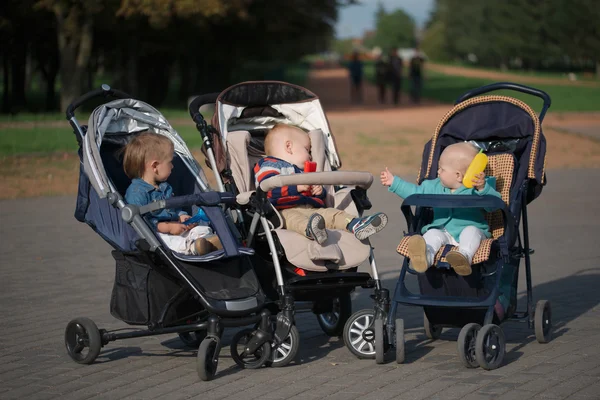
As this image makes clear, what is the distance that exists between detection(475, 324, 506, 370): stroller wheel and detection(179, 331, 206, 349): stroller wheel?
193 centimetres

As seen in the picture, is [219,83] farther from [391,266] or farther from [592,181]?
[391,266]

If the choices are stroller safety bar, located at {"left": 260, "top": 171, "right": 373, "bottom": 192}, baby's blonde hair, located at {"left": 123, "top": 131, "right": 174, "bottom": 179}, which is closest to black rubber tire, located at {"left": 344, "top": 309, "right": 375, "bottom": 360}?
stroller safety bar, located at {"left": 260, "top": 171, "right": 373, "bottom": 192}

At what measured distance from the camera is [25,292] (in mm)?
8805

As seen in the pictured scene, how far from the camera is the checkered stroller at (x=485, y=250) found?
6.18 m

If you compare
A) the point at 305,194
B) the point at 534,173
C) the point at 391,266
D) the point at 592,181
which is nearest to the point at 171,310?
the point at 305,194

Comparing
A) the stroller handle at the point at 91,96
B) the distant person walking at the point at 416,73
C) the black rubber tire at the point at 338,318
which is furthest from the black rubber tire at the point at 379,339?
the distant person walking at the point at 416,73

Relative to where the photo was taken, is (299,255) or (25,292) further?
(25,292)

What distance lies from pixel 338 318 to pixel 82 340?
1.77 meters

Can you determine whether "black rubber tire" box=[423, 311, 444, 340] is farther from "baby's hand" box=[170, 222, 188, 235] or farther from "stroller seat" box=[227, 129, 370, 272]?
"baby's hand" box=[170, 222, 188, 235]

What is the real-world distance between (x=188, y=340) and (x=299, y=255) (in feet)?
3.80

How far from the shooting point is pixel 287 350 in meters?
6.27

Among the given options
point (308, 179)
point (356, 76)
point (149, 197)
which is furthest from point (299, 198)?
point (356, 76)

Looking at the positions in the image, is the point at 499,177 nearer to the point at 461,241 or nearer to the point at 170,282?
the point at 461,241

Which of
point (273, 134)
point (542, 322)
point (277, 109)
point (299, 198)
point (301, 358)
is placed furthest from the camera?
point (277, 109)
